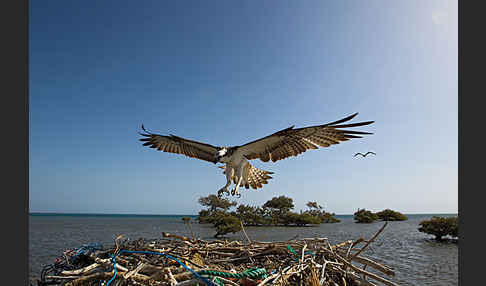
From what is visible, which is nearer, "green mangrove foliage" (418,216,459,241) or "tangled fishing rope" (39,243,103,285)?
"tangled fishing rope" (39,243,103,285)

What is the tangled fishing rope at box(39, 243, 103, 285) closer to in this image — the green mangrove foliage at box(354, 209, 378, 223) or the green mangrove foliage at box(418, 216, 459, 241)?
the green mangrove foliage at box(418, 216, 459, 241)

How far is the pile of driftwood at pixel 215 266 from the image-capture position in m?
1.75

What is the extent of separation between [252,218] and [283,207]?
4348mm

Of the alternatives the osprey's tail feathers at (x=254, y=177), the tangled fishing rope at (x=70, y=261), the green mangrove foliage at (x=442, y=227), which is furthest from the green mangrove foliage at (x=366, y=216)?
the tangled fishing rope at (x=70, y=261)

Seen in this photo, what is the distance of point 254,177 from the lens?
527cm

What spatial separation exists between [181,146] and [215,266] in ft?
12.4

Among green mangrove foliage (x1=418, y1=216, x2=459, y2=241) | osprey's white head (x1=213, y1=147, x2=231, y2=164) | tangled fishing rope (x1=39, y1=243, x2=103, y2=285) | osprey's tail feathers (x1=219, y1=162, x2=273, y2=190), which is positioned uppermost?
osprey's white head (x1=213, y1=147, x2=231, y2=164)

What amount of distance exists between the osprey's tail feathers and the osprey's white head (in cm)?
84

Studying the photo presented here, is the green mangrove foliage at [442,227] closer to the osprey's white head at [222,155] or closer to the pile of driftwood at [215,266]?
the pile of driftwood at [215,266]

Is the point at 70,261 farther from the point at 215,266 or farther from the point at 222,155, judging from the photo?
the point at 222,155

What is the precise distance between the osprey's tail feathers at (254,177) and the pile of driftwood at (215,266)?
6.16 feet

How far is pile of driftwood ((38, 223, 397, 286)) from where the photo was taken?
175 cm

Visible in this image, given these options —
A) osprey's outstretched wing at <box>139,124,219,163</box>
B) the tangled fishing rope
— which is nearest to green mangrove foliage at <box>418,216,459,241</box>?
osprey's outstretched wing at <box>139,124,219,163</box>

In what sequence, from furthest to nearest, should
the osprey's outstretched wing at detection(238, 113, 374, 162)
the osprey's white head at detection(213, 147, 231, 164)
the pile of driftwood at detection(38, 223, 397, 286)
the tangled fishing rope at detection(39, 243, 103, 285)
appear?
the osprey's outstretched wing at detection(238, 113, 374, 162)
the osprey's white head at detection(213, 147, 231, 164)
the tangled fishing rope at detection(39, 243, 103, 285)
the pile of driftwood at detection(38, 223, 397, 286)
